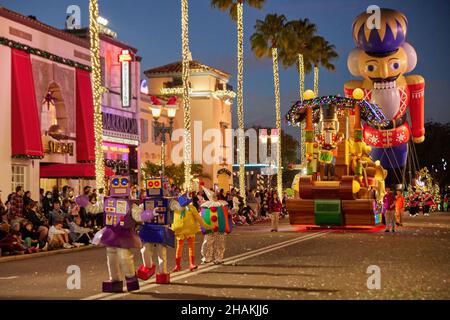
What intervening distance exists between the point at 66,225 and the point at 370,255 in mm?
9970

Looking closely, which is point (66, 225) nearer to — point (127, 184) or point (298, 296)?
point (127, 184)

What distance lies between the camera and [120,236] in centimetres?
1394

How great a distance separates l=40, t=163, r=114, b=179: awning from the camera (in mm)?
39250

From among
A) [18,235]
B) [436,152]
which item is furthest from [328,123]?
[436,152]

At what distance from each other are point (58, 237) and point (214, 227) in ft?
24.3

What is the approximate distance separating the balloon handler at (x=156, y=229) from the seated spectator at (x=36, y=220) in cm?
992

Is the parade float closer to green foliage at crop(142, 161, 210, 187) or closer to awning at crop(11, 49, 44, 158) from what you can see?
awning at crop(11, 49, 44, 158)

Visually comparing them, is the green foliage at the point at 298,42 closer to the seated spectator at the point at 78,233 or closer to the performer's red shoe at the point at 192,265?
the seated spectator at the point at 78,233

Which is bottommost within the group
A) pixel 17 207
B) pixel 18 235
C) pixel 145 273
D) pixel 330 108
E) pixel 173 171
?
pixel 145 273

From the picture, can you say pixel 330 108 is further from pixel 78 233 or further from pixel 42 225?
pixel 42 225

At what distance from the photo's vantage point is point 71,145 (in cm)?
4116

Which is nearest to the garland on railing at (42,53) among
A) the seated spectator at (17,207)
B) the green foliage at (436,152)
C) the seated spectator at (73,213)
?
the seated spectator at (17,207)

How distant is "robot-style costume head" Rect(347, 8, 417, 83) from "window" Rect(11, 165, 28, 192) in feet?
63.9
